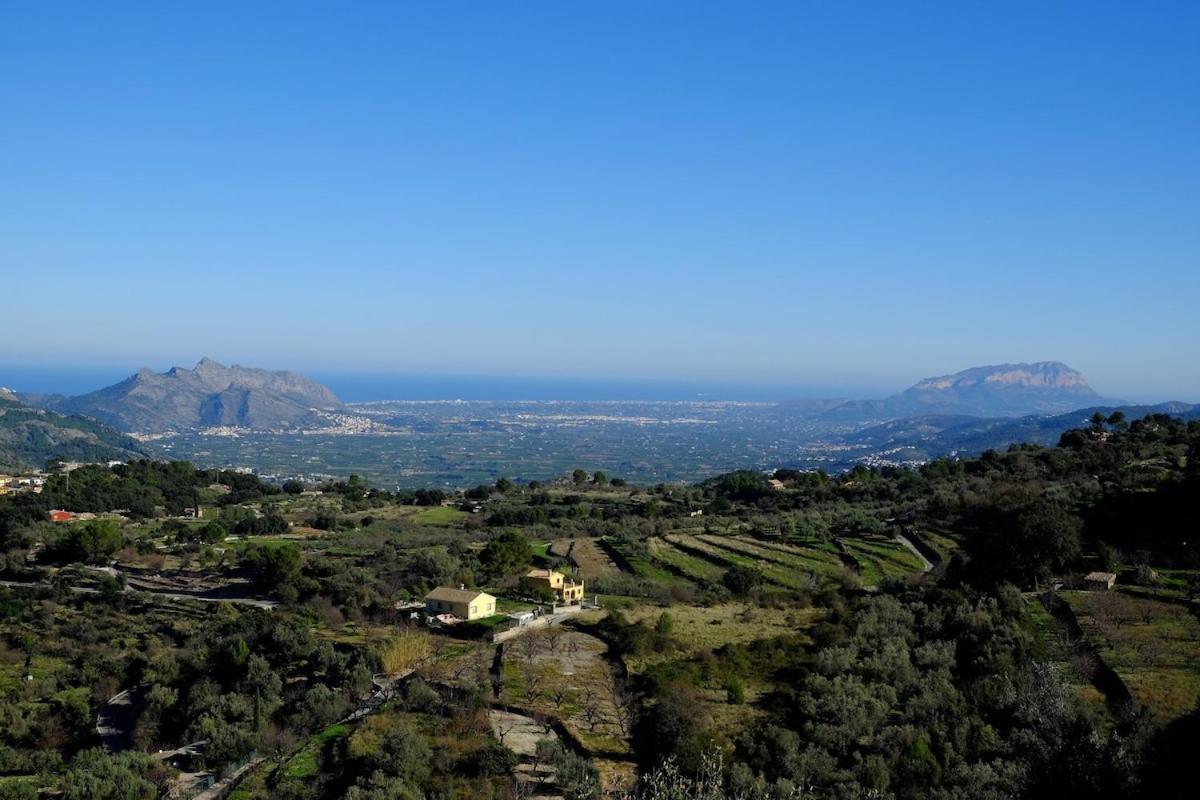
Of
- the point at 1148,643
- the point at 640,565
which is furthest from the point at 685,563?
the point at 1148,643

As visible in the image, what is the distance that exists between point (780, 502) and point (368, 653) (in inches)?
1533

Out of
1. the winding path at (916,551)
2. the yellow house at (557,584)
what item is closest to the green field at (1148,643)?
the winding path at (916,551)

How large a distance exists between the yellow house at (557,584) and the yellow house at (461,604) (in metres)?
3.08

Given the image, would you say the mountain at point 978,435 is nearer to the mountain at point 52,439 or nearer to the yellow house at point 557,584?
the yellow house at point 557,584

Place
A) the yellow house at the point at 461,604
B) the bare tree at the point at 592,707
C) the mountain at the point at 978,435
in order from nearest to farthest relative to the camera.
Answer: the bare tree at the point at 592,707 < the yellow house at the point at 461,604 < the mountain at the point at 978,435

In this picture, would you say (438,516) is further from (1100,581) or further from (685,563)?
(1100,581)

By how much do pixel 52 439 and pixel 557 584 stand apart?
115 meters

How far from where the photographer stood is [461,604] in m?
30.8

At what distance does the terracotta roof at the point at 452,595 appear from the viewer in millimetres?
31047

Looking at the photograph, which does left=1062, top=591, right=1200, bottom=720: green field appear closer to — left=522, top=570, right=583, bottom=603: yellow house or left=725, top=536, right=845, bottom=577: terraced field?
left=725, top=536, right=845, bottom=577: terraced field

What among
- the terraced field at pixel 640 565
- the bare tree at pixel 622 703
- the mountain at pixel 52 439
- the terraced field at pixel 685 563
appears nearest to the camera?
the bare tree at pixel 622 703

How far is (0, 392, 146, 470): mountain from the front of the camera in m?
116

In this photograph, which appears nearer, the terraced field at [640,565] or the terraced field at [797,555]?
the terraced field at [797,555]

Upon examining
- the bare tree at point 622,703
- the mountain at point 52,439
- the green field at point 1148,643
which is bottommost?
the mountain at point 52,439
